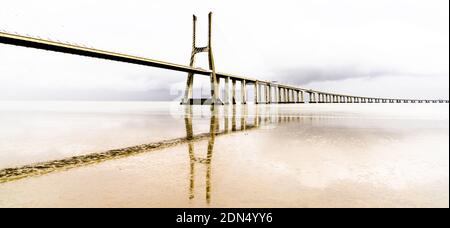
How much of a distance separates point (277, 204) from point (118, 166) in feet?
10.2

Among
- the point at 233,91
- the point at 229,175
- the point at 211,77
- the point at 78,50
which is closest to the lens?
the point at 229,175

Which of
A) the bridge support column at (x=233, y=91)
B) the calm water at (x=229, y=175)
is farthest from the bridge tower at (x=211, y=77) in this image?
the calm water at (x=229, y=175)

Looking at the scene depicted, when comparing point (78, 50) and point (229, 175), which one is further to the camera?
point (78, 50)

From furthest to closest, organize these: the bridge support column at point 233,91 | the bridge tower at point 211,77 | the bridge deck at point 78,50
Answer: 1. the bridge support column at point 233,91
2. the bridge tower at point 211,77
3. the bridge deck at point 78,50

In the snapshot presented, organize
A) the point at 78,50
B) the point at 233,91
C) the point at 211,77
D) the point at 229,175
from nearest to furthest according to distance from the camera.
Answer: the point at 229,175 < the point at 78,50 < the point at 211,77 < the point at 233,91

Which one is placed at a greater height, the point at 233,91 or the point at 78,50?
the point at 78,50

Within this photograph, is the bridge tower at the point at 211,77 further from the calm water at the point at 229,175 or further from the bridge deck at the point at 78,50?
the calm water at the point at 229,175

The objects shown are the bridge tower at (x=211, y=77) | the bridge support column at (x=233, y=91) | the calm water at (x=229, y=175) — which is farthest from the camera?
the bridge support column at (x=233, y=91)

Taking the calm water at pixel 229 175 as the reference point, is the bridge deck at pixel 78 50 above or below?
above

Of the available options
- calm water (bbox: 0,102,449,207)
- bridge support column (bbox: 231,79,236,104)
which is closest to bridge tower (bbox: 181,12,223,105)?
bridge support column (bbox: 231,79,236,104)

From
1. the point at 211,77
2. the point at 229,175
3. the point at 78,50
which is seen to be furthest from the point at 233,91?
the point at 229,175

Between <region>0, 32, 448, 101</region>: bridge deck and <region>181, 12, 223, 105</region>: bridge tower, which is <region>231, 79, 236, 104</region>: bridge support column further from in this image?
<region>0, 32, 448, 101</region>: bridge deck

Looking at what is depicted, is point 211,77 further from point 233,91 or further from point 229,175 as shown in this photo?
point 229,175
